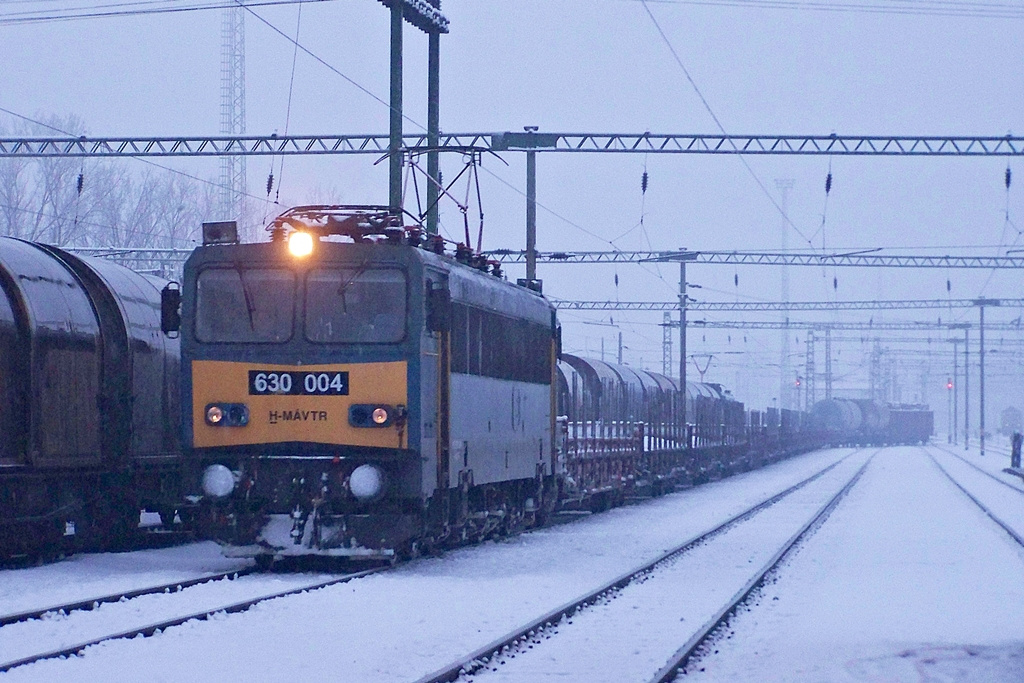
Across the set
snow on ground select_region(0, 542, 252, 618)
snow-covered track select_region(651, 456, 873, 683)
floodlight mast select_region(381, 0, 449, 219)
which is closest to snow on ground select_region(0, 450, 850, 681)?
snow-covered track select_region(651, 456, 873, 683)

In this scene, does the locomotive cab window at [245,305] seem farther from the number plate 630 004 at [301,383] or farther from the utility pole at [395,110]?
the utility pole at [395,110]

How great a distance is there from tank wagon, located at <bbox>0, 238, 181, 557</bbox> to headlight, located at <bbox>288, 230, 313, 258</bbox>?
2894 mm

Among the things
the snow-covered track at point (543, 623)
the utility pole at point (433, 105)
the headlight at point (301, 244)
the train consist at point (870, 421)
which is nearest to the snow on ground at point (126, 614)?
the snow-covered track at point (543, 623)

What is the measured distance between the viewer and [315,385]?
15180 millimetres

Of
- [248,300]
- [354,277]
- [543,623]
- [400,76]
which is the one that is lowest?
[543,623]

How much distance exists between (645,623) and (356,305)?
15.6 ft

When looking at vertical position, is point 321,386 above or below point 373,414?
above

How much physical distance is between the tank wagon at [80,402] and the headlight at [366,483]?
3.43 metres

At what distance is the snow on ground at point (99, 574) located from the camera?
13.2 metres

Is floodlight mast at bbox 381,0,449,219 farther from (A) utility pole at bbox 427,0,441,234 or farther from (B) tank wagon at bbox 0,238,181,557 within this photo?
(B) tank wagon at bbox 0,238,181,557

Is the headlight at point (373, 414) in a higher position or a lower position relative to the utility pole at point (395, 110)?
lower

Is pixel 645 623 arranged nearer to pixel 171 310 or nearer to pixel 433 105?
pixel 171 310

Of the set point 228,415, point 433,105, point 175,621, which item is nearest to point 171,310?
point 228,415

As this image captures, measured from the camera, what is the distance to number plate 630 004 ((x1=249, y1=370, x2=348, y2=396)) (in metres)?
15.2
